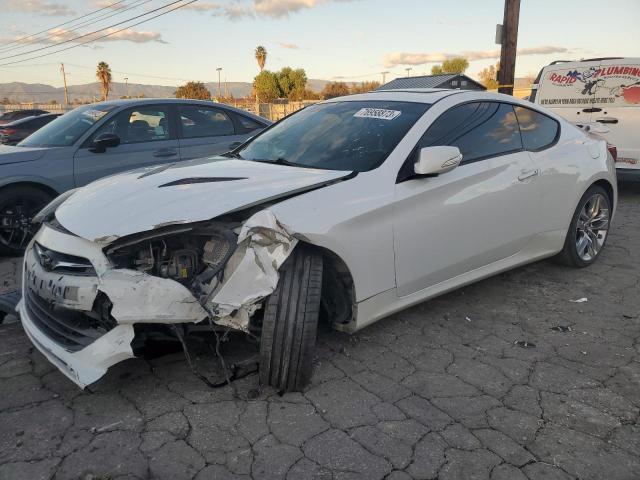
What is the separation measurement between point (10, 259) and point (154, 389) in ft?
10.9

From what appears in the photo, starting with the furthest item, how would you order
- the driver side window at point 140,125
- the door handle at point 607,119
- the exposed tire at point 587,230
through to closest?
the door handle at point 607,119
the driver side window at point 140,125
the exposed tire at point 587,230

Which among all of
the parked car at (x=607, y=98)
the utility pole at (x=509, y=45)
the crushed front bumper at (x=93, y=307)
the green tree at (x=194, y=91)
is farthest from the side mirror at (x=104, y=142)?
the green tree at (x=194, y=91)

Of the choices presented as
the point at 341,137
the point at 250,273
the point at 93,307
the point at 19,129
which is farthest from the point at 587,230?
the point at 19,129

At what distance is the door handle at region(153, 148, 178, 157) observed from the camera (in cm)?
600

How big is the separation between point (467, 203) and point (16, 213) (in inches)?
172

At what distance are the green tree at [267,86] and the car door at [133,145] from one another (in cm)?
5836

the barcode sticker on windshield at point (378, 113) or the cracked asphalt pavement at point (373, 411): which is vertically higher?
Answer: the barcode sticker on windshield at point (378, 113)

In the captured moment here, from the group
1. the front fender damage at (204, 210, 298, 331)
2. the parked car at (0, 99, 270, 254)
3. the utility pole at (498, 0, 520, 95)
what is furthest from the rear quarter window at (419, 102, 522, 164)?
the utility pole at (498, 0, 520, 95)

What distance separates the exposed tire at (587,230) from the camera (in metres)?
4.46

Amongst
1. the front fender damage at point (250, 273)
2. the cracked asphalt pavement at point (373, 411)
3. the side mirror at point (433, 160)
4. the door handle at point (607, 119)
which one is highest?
the side mirror at point (433, 160)

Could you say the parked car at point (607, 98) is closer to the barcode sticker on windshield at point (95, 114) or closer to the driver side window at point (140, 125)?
the driver side window at point (140, 125)

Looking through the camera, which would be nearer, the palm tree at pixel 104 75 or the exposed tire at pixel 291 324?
the exposed tire at pixel 291 324

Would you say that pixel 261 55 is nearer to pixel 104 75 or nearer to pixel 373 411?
pixel 104 75

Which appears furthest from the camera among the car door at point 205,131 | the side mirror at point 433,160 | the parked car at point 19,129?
the parked car at point 19,129
